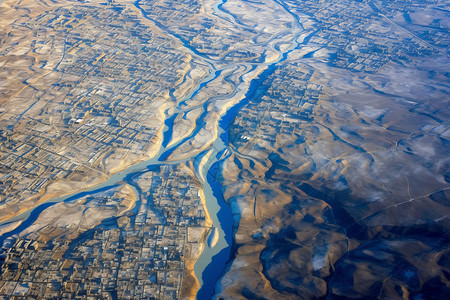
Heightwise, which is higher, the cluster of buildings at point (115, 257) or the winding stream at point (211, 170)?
the cluster of buildings at point (115, 257)

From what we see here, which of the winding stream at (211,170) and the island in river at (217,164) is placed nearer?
the island in river at (217,164)

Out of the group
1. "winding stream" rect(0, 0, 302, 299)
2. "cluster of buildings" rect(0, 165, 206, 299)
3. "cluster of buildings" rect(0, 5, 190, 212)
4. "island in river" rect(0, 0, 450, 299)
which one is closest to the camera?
"cluster of buildings" rect(0, 165, 206, 299)

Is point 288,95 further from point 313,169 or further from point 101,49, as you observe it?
point 101,49

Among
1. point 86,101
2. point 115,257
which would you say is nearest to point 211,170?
point 115,257

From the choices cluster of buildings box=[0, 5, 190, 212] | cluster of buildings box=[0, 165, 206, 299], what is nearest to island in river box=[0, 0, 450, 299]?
cluster of buildings box=[0, 165, 206, 299]

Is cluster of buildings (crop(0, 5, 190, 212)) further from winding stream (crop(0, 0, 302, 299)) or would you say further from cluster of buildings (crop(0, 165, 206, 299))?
cluster of buildings (crop(0, 165, 206, 299))

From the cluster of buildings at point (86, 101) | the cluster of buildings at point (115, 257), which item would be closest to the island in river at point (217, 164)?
the cluster of buildings at point (115, 257)

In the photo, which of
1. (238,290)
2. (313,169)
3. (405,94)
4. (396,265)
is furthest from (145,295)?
(405,94)

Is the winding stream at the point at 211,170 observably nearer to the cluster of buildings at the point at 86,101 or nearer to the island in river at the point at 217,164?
the island in river at the point at 217,164

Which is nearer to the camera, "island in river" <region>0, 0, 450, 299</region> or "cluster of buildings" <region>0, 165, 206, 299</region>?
"cluster of buildings" <region>0, 165, 206, 299</region>

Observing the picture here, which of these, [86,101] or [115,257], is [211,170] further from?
[86,101]
